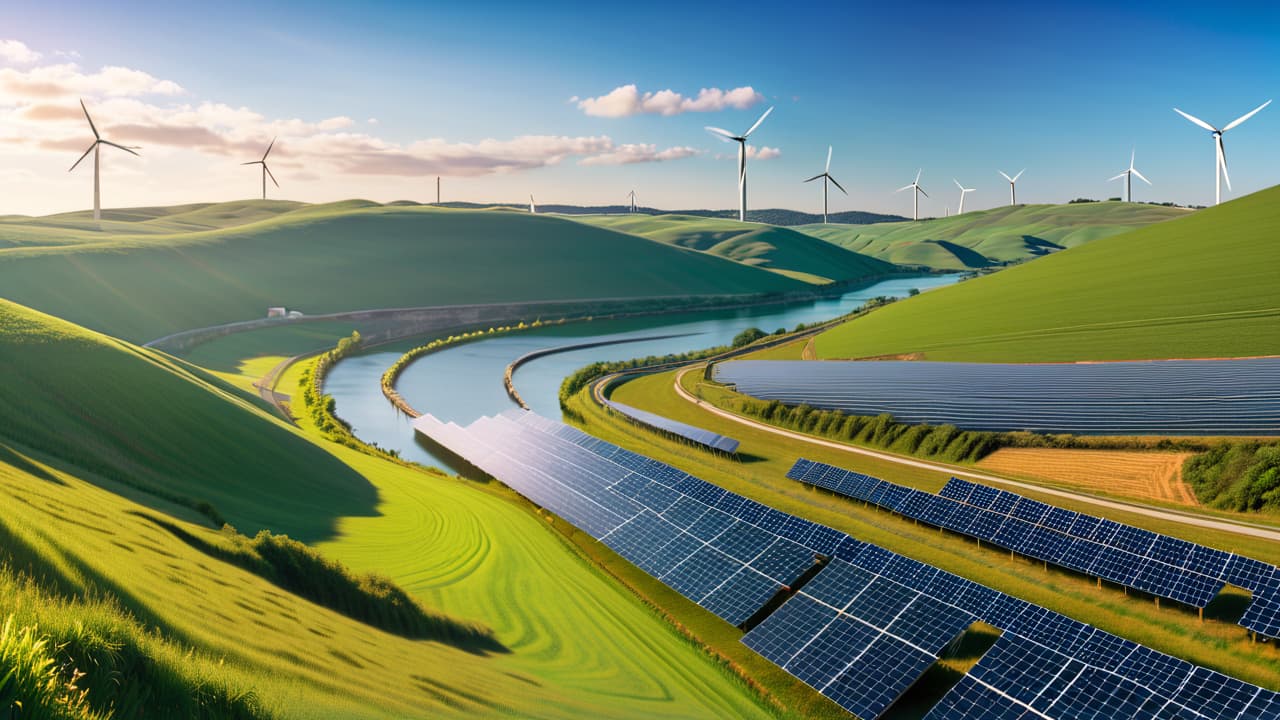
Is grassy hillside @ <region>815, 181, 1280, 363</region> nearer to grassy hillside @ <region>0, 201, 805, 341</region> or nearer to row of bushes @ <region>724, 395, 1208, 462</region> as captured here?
row of bushes @ <region>724, 395, 1208, 462</region>

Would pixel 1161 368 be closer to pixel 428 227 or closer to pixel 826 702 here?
pixel 826 702

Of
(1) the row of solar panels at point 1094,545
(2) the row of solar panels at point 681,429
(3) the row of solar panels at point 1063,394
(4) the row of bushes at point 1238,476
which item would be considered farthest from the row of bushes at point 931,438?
(1) the row of solar panels at point 1094,545

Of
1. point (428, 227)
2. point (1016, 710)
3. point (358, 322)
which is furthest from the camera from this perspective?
point (428, 227)

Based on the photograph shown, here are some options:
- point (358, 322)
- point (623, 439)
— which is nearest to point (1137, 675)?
point (623, 439)

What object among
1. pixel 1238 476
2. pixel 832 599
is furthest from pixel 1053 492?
pixel 832 599

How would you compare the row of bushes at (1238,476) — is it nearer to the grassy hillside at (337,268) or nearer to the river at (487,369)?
the river at (487,369)

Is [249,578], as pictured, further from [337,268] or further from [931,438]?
[337,268]
